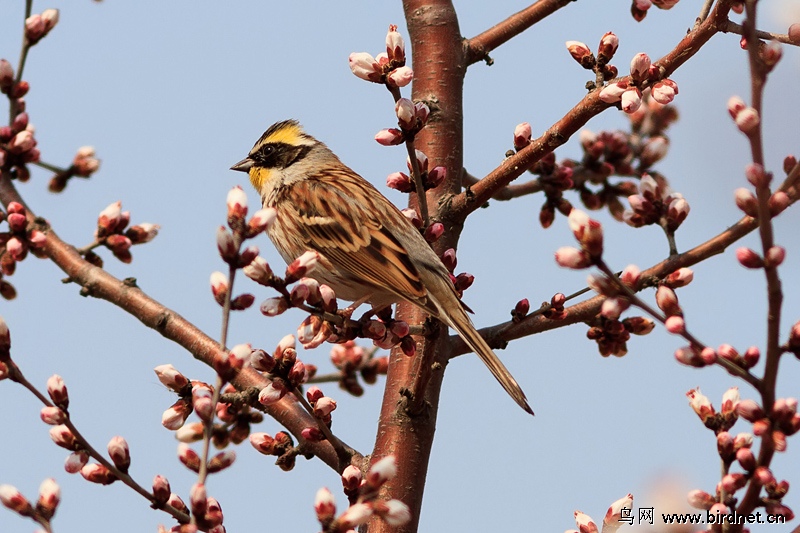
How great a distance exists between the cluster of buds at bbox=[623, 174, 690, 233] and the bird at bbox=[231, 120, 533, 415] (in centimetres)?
97

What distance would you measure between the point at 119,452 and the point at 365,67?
81.4 inches

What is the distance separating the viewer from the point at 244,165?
758 centimetres

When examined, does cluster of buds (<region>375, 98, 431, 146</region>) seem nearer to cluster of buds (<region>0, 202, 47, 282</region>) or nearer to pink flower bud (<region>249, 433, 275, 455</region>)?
pink flower bud (<region>249, 433, 275, 455</region>)

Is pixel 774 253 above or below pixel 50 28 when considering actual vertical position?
below

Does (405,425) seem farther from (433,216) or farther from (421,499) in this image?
(433,216)

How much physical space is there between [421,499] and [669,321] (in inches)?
85.7

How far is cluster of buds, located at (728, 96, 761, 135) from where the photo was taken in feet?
8.61

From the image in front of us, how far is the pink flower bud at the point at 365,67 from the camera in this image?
15.6 feet

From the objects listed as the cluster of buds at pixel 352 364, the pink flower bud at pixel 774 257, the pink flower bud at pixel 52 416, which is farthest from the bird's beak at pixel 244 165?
the pink flower bud at pixel 774 257

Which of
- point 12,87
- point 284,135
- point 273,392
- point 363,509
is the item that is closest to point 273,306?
point 273,392

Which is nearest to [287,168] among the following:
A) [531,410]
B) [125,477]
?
[531,410]

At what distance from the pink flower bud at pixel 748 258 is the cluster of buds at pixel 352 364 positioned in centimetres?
422

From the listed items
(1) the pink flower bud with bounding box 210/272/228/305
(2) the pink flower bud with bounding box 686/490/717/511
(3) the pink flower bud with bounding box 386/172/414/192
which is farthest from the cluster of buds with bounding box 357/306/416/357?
(2) the pink flower bud with bounding box 686/490/717/511

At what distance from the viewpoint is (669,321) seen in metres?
3.18
